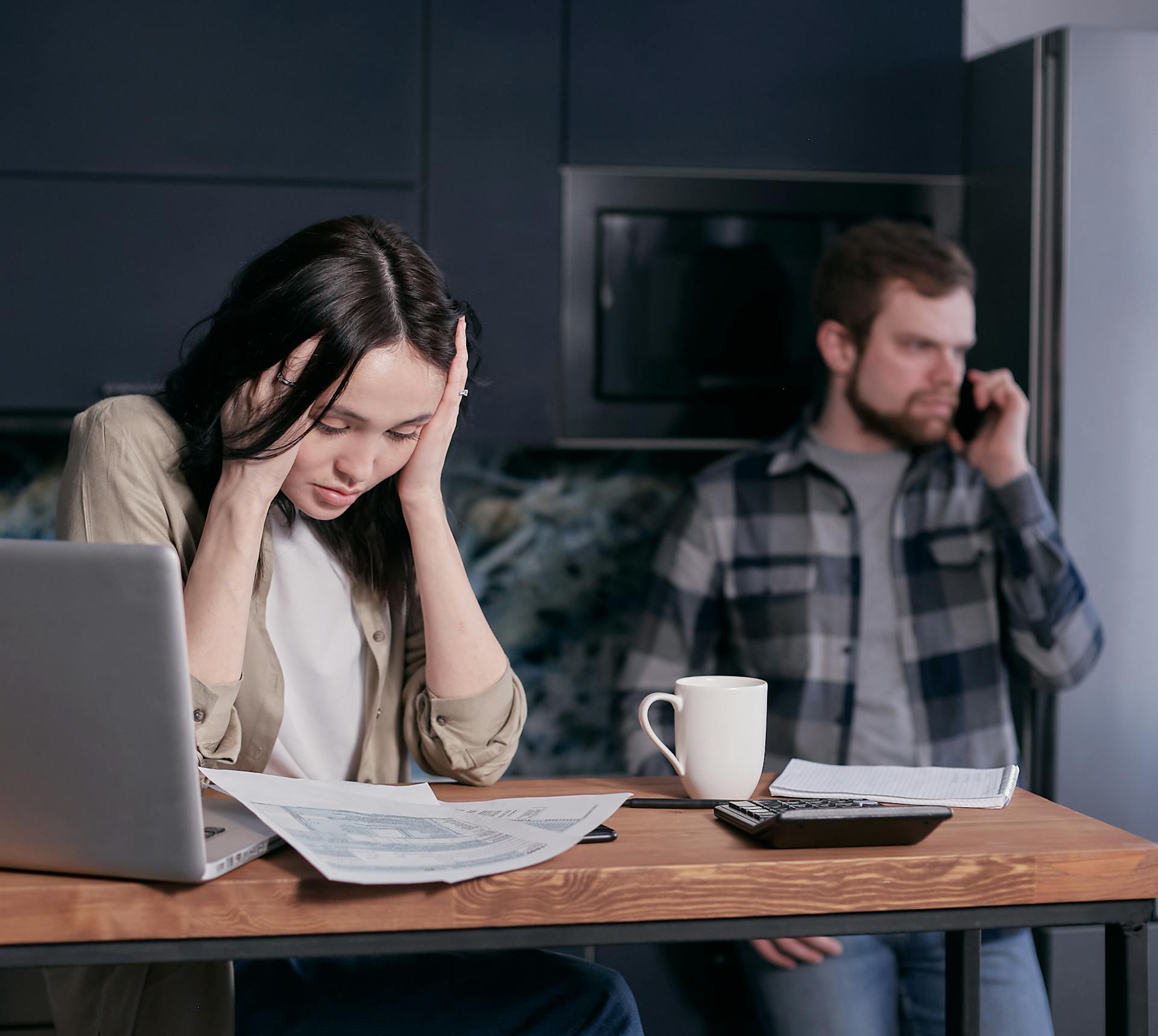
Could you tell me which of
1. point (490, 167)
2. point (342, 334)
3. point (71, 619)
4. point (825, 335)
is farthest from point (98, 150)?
point (71, 619)

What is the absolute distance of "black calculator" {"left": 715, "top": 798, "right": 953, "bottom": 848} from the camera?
2.89 feet

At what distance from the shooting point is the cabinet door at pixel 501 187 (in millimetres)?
2094

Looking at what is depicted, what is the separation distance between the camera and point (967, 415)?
6.75 feet

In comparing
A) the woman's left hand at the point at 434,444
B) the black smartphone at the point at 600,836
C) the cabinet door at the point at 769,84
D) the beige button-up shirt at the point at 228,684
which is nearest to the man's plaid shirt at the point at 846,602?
the cabinet door at the point at 769,84

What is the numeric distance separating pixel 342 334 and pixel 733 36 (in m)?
1.26

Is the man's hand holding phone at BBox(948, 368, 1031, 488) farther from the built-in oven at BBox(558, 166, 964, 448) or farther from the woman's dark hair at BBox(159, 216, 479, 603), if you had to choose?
the woman's dark hair at BBox(159, 216, 479, 603)

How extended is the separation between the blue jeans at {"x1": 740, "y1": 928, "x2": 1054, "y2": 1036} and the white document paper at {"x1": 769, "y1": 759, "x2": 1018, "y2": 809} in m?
0.61

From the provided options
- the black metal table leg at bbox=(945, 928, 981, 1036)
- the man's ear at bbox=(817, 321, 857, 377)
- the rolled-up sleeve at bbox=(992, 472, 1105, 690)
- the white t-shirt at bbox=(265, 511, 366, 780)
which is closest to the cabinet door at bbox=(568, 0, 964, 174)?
the man's ear at bbox=(817, 321, 857, 377)

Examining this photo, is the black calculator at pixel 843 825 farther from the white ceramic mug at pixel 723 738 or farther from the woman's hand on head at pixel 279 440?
the woman's hand on head at pixel 279 440

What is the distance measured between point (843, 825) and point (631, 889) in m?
0.17

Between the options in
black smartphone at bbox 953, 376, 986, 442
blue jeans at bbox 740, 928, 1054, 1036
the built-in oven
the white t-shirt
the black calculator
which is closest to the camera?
the black calculator

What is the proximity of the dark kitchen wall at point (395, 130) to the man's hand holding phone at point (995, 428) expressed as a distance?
448mm

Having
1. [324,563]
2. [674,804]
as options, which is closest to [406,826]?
[674,804]

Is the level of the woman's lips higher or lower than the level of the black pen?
higher
